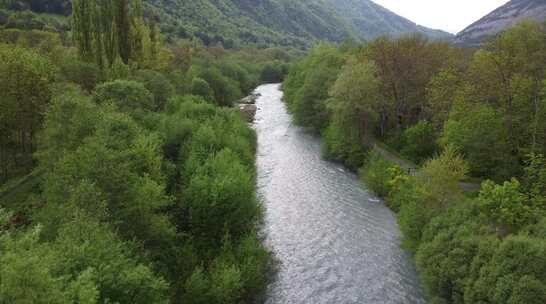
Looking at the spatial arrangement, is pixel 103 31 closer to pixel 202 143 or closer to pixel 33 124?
pixel 33 124

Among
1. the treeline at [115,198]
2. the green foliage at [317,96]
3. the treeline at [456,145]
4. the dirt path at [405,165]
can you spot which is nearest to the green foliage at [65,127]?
the treeline at [115,198]

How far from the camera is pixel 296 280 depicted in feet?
94.4

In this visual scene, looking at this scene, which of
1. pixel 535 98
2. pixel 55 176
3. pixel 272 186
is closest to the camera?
pixel 55 176

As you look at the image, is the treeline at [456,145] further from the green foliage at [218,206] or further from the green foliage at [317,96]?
the green foliage at [218,206]

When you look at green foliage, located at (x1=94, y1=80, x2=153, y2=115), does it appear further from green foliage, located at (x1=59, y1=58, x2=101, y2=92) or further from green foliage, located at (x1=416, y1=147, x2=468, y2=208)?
green foliage, located at (x1=416, y1=147, x2=468, y2=208)

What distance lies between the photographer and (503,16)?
556 feet

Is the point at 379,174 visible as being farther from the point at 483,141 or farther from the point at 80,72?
the point at 80,72

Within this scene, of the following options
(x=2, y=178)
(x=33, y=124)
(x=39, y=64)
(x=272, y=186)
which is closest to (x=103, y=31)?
(x=39, y=64)

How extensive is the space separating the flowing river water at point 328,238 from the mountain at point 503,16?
108537mm

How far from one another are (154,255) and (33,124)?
2271 centimetres

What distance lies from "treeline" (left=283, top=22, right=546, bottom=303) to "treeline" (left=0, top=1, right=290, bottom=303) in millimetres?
12605

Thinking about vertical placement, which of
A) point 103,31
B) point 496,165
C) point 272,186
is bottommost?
point 272,186

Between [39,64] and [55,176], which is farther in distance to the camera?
[39,64]

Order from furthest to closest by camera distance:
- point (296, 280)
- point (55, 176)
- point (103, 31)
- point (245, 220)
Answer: point (103, 31)
point (245, 220)
point (296, 280)
point (55, 176)
